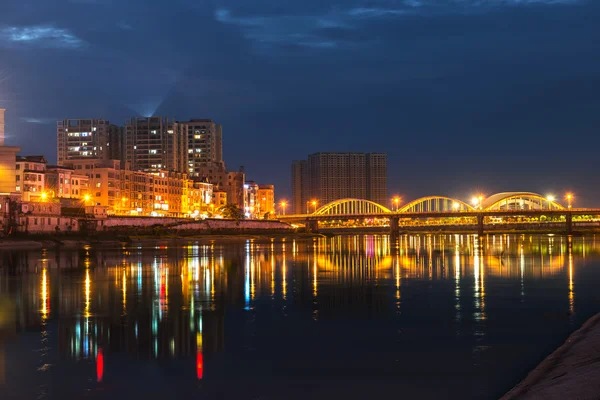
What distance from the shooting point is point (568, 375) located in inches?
647

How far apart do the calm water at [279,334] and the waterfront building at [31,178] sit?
94399mm

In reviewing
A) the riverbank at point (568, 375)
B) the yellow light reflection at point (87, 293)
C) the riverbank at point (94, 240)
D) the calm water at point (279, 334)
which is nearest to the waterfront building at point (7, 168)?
the riverbank at point (94, 240)

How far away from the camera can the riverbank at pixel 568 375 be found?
14.7 m

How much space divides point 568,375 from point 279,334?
11100 mm

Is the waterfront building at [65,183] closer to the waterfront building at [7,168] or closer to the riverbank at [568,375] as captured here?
the waterfront building at [7,168]

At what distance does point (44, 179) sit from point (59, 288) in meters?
109

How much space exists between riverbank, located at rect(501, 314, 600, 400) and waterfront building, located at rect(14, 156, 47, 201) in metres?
125

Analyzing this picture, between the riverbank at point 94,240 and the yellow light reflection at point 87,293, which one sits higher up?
the riverbank at point 94,240

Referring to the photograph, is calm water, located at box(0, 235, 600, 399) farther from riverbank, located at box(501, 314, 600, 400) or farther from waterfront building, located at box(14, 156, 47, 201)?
waterfront building, located at box(14, 156, 47, 201)

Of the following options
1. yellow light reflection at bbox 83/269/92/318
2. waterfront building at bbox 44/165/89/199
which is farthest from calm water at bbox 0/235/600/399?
waterfront building at bbox 44/165/89/199

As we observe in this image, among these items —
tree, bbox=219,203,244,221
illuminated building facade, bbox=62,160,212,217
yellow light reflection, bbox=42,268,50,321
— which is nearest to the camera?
yellow light reflection, bbox=42,268,50,321

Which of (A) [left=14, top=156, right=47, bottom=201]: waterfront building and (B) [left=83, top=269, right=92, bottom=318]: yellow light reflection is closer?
(B) [left=83, top=269, right=92, bottom=318]: yellow light reflection

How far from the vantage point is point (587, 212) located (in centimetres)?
17838

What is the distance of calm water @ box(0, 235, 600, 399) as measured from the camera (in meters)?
17.9
